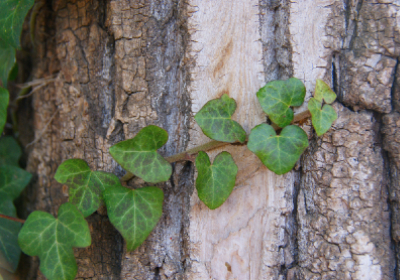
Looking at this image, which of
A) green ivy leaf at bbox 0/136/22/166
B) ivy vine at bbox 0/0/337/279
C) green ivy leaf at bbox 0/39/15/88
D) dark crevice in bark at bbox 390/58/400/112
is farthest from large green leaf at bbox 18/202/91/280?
dark crevice in bark at bbox 390/58/400/112

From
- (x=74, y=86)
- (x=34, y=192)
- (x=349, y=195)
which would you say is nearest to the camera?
(x=349, y=195)

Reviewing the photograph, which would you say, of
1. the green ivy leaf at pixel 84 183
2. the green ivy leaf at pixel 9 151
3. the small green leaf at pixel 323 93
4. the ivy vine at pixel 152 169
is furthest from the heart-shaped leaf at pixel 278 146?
the green ivy leaf at pixel 9 151

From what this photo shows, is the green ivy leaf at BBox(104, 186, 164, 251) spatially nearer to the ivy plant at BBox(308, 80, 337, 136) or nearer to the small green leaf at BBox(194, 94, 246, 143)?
the small green leaf at BBox(194, 94, 246, 143)

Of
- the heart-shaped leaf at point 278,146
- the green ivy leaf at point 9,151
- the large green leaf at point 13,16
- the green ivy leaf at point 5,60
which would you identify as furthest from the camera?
the green ivy leaf at point 9,151

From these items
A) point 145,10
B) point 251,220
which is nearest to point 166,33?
point 145,10

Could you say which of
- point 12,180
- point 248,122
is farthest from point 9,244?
point 248,122

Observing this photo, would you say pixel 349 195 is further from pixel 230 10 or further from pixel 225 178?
pixel 230 10

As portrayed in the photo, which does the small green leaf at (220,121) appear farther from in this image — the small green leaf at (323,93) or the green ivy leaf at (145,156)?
the small green leaf at (323,93)
